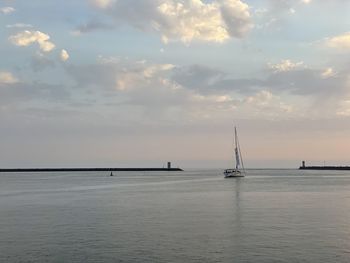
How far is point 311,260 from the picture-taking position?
22578 mm

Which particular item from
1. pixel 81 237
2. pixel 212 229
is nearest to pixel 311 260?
pixel 212 229

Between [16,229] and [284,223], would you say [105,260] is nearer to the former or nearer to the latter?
[16,229]

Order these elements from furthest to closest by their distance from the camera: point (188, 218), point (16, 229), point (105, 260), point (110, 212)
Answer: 1. point (110, 212)
2. point (188, 218)
3. point (16, 229)
4. point (105, 260)

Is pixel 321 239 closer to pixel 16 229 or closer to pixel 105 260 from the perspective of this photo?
pixel 105 260

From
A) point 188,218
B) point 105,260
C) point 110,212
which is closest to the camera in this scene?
point 105,260

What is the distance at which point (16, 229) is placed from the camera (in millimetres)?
32969

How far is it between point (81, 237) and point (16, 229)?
656cm

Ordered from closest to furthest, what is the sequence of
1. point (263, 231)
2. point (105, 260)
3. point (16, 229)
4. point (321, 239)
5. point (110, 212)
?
1. point (105, 260)
2. point (321, 239)
3. point (263, 231)
4. point (16, 229)
5. point (110, 212)

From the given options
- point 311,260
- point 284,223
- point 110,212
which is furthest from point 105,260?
point 110,212

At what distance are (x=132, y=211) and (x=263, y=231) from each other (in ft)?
54.4

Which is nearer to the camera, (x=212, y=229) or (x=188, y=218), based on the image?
(x=212, y=229)

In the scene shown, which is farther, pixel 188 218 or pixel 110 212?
pixel 110 212

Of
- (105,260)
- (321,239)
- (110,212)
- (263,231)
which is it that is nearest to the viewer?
(105,260)

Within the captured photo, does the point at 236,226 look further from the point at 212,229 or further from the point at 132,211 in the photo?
the point at 132,211
